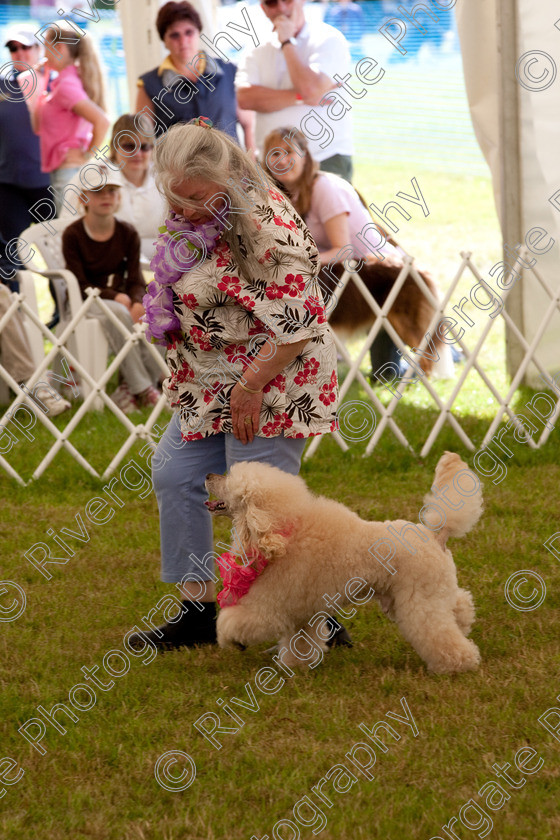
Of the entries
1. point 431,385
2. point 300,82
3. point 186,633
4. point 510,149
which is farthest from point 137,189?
point 186,633

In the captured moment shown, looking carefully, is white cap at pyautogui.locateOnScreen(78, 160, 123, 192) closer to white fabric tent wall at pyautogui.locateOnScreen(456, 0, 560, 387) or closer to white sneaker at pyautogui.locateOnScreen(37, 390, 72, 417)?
white sneaker at pyautogui.locateOnScreen(37, 390, 72, 417)

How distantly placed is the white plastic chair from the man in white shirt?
151 centimetres

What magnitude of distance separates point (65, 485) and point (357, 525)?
7.12ft

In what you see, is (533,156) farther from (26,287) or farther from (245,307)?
(245,307)

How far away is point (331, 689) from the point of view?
2375mm

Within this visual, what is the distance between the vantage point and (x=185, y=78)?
17.8ft

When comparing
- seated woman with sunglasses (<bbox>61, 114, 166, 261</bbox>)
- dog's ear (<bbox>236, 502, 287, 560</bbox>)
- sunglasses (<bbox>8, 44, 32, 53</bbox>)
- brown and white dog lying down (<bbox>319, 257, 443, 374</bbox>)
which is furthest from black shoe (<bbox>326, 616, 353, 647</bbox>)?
sunglasses (<bbox>8, 44, 32, 53</bbox>)

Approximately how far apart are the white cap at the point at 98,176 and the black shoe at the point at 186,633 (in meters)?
3.18

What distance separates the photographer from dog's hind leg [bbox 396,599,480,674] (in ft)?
7.63

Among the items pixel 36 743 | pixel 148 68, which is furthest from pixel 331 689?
pixel 148 68

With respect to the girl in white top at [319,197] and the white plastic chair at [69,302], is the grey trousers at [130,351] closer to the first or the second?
the white plastic chair at [69,302]

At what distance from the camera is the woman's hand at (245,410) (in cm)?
234

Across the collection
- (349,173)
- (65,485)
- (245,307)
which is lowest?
(65,485)

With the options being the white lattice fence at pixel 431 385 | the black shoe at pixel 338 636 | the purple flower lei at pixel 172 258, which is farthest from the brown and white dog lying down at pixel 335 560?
the white lattice fence at pixel 431 385
